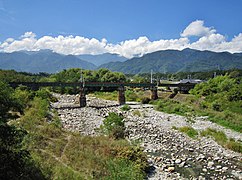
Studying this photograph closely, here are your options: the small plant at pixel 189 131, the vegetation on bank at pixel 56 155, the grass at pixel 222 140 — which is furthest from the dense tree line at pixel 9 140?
the small plant at pixel 189 131

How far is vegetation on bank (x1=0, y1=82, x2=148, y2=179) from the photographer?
12.7 metres

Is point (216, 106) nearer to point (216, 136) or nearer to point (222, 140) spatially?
point (216, 136)

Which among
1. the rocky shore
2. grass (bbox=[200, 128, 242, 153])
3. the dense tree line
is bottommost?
the rocky shore

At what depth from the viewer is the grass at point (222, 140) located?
25744mm

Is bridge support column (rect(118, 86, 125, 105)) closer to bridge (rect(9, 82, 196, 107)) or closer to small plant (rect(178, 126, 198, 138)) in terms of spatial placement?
bridge (rect(9, 82, 196, 107))

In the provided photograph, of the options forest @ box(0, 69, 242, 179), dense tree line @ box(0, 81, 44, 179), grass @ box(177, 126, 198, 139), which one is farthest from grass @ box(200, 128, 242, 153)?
dense tree line @ box(0, 81, 44, 179)

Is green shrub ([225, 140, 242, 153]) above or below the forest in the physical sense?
below

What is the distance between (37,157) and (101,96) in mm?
66848

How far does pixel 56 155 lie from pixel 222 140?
63.7 feet

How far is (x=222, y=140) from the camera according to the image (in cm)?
2864

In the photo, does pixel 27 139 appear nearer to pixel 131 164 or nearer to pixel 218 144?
pixel 131 164

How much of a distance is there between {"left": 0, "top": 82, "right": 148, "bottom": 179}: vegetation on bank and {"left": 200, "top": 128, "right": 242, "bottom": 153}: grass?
37.9 feet

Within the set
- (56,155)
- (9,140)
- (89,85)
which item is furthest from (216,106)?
(9,140)

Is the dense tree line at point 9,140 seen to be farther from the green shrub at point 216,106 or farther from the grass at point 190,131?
the green shrub at point 216,106
